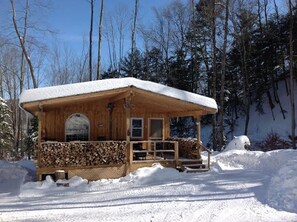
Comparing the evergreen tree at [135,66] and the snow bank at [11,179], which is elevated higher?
the evergreen tree at [135,66]

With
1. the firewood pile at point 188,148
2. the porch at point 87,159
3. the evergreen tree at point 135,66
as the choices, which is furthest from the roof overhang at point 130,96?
the evergreen tree at point 135,66

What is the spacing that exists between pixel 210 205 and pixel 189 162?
18.2 ft

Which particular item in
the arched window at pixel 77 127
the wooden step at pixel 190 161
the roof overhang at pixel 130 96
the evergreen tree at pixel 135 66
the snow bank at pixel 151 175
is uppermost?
the evergreen tree at pixel 135 66

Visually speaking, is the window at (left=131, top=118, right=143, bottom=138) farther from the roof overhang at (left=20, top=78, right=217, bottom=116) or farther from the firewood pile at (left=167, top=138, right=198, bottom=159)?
the firewood pile at (left=167, top=138, right=198, bottom=159)

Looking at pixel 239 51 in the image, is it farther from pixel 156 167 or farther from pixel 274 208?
pixel 274 208

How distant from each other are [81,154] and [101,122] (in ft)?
10.3

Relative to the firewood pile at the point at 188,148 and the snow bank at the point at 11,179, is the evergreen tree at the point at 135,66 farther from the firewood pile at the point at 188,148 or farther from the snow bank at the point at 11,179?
the snow bank at the point at 11,179

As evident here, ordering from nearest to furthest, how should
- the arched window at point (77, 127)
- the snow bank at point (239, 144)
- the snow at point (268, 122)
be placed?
the arched window at point (77, 127), the snow bank at point (239, 144), the snow at point (268, 122)

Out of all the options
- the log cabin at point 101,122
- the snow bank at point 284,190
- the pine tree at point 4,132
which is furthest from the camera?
the pine tree at point 4,132

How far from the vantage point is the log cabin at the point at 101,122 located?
1088 cm

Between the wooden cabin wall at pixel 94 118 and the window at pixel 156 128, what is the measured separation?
0.52 metres

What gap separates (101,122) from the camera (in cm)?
1411

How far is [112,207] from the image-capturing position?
7480 mm

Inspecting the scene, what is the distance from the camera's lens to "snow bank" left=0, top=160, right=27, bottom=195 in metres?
10.3
